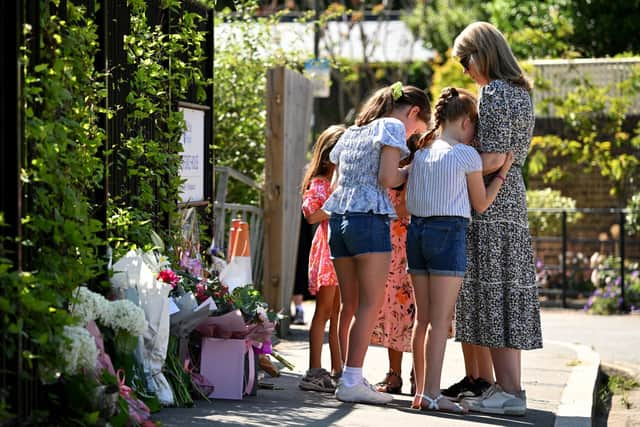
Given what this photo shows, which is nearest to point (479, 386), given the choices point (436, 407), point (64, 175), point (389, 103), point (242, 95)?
point (436, 407)

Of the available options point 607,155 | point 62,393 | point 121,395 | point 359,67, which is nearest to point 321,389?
point 121,395

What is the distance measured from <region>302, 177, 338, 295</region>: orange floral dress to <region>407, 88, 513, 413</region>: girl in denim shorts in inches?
34.6

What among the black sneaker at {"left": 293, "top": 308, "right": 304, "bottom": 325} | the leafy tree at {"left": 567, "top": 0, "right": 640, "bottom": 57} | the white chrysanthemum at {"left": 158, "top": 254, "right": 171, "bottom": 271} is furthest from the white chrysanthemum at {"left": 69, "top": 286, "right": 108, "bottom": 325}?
the leafy tree at {"left": 567, "top": 0, "right": 640, "bottom": 57}

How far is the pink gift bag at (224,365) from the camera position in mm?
6535

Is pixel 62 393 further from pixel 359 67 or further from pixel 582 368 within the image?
pixel 359 67

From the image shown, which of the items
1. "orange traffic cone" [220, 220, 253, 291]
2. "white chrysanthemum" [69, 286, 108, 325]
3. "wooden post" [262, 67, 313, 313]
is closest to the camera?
"white chrysanthemum" [69, 286, 108, 325]

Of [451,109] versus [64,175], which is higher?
[451,109]

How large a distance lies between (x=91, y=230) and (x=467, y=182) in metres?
2.14

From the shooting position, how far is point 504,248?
6605 millimetres

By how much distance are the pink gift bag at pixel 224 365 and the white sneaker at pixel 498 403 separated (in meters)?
1.18

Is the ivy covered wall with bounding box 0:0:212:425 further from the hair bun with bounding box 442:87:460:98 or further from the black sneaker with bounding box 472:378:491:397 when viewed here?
the black sneaker with bounding box 472:378:491:397

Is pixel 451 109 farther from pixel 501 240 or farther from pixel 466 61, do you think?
pixel 501 240

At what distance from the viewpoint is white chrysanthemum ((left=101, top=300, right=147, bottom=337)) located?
18.0ft

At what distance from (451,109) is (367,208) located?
2.22ft
